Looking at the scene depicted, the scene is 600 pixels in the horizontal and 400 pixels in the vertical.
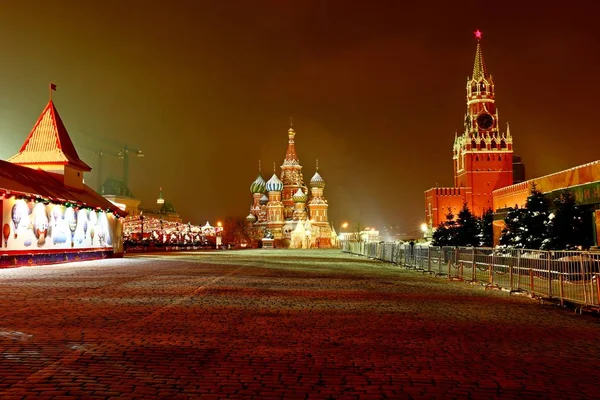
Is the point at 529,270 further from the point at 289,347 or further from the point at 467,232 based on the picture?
the point at 467,232

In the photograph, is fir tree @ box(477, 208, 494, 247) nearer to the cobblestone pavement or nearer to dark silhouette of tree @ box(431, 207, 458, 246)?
dark silhouette of tree @ box(431, 207, 458, 246)

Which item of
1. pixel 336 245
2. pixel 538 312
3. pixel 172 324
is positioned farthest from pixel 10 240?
pixel 336 245

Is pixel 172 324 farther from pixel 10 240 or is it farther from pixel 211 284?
pixel 10 240

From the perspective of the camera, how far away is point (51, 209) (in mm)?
28828

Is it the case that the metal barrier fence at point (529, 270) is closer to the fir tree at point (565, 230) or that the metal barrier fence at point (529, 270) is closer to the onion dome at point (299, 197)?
the fir tree at point (565, 230)

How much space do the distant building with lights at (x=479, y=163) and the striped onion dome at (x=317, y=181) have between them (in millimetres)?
20040

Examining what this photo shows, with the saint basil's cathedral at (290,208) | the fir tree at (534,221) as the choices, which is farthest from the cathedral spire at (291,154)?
the fir tree at (534,221)

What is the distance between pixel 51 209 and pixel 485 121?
99518 mm

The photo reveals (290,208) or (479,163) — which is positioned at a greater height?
(479,163)

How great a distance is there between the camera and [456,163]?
4815 inches

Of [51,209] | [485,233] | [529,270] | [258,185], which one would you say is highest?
[258,185]

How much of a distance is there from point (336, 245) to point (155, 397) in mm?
102929

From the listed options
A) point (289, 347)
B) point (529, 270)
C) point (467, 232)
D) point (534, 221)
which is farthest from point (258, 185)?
point (289, 347)

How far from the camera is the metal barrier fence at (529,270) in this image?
12031 millimetres
